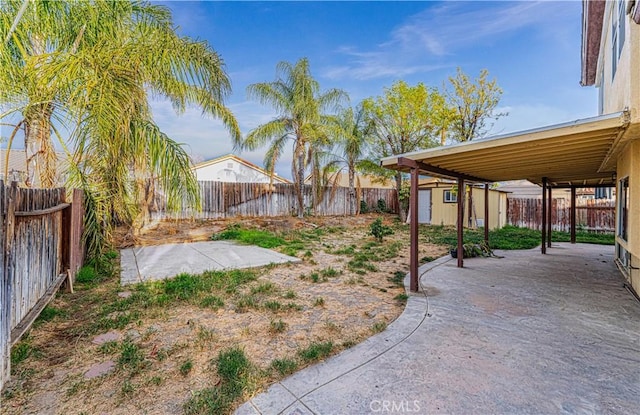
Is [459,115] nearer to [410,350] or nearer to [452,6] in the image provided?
[452,6]

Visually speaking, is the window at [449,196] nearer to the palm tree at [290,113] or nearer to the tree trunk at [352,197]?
the tree trunk at [352,197]

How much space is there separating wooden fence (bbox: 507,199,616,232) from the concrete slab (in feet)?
44.9

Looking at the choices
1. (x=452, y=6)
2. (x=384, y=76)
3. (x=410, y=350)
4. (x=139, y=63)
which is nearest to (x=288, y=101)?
(x=384, y=76)

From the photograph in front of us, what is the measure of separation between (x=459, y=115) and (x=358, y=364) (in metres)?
13.6

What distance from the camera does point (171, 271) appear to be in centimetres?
553

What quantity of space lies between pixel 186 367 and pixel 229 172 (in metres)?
21.7

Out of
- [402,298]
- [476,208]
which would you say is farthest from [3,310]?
[476,208]

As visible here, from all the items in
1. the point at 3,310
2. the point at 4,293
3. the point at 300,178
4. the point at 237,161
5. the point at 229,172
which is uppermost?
the point at 237,161

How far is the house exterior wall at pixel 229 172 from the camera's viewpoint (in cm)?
2173

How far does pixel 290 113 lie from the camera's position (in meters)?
13.6

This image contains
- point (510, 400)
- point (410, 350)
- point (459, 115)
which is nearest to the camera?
point (510, 400)

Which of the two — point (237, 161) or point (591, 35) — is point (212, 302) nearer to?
point (591, 35)

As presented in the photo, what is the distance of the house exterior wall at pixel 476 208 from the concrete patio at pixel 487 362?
1061 cm

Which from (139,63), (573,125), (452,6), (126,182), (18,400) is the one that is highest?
(452,6)
